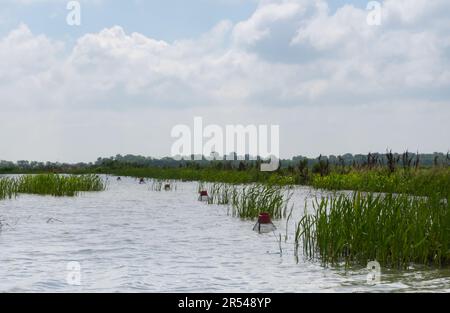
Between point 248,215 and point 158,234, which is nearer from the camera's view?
point 158,234

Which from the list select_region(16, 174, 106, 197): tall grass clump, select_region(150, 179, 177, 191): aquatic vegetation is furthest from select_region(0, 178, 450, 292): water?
select_region(150, 179, 177, 191): aquatic vegetation

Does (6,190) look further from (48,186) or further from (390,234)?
(390,234)

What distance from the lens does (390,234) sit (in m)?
10.6

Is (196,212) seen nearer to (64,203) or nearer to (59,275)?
(64,203)

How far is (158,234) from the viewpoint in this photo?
16438mm

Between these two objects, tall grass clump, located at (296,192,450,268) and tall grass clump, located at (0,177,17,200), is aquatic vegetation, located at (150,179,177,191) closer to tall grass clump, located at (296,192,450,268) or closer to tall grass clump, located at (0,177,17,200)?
tall grass clump, located at (0,177,17,200)

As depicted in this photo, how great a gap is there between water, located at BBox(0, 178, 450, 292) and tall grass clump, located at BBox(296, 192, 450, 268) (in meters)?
0.38

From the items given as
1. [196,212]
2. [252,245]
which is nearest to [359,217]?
[252,245]

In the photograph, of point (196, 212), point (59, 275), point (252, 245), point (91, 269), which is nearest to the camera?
point (59, 275)

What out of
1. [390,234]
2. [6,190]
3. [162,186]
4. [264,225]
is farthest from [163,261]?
[162,186]

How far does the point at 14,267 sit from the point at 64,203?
16.2m
